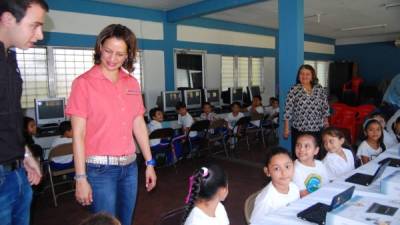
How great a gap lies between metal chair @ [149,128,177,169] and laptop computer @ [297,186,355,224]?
9.78 ft

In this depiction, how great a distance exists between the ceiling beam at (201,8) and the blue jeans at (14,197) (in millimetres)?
4250

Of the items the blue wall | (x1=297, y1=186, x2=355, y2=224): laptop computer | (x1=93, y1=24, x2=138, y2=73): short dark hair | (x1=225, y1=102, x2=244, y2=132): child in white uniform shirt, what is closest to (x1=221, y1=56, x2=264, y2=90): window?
(x1=225, y1=102, x2=244, y2=132): child in white uniform shirt

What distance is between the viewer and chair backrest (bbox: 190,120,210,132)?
15.4 feet

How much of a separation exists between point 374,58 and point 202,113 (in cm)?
842

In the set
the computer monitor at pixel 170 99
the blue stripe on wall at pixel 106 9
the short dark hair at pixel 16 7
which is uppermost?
the blue stripe on wall at pixel 106 9

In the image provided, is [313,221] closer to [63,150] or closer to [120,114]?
[120,114]

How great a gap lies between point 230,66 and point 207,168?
6.64 metres

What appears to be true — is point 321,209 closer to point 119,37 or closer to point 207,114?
point 119,37

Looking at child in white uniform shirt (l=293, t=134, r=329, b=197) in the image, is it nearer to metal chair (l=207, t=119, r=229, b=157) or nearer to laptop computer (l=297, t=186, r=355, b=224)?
laptop computer (l=297, t=186, r=355, b=224)

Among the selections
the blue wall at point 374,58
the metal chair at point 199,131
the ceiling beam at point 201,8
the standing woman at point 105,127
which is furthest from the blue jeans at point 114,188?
the blue wall at point 374,58

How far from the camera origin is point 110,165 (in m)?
1.49

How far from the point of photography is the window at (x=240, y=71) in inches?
305

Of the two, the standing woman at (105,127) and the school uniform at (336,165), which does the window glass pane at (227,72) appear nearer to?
the school uniform at (336,165)

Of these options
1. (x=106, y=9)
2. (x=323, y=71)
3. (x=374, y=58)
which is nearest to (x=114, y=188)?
(x=106, y=9)
